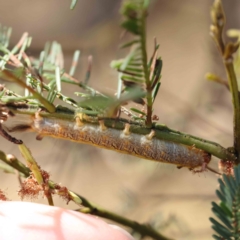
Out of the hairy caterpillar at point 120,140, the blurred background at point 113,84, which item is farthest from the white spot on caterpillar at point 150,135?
the blurred background at point 113,84

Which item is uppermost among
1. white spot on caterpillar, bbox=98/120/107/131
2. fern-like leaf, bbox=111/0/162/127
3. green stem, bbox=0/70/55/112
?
fern-like leaf, bbox=111/0/162/127

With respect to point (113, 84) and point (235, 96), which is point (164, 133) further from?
point (113, 84)

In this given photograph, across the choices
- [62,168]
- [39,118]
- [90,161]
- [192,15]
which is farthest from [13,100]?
[192,15]

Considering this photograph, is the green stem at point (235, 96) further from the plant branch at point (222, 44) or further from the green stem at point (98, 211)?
the green stem at point (98, 211)

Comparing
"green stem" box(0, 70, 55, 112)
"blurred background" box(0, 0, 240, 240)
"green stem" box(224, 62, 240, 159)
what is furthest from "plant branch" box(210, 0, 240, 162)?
"blurred background" box(0, 0, 240, 240)

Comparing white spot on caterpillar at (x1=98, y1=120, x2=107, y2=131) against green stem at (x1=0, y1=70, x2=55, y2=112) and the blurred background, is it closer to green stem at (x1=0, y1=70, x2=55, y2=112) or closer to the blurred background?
green stem at (x1=0, y1=70, x2=55, y2=112)

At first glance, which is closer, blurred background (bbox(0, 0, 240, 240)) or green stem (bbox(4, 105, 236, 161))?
green stem (bbox(4, 105, 236, 161))
